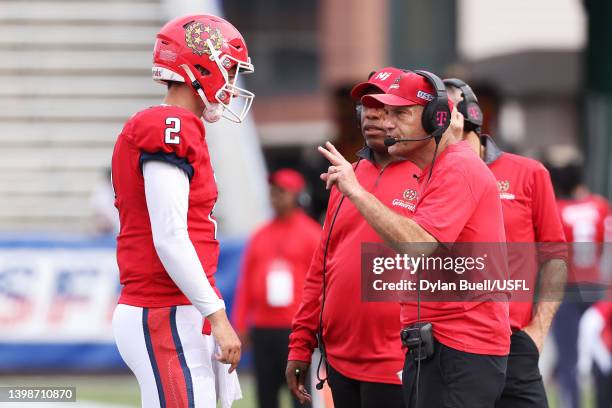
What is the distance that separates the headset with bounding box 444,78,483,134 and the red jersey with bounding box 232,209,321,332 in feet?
12.2

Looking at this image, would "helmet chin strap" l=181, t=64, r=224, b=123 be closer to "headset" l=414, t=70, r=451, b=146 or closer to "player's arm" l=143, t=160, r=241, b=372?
"player's arm" l=143, t=160, r=241, b=372

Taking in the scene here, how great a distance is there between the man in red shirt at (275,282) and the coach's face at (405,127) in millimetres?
4574

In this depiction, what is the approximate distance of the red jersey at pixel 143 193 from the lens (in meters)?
4.67

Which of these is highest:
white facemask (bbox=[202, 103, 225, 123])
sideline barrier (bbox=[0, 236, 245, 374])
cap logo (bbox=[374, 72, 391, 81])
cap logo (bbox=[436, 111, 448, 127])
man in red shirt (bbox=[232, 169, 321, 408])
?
cap logo (bbox=[374, 72, 391, 81])

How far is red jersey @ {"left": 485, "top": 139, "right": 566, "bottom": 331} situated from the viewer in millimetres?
5984

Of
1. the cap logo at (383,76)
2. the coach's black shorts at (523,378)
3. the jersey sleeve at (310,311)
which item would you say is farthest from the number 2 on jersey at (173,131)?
the coach's black shorts at (523,378)

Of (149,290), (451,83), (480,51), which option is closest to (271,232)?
(451,83)

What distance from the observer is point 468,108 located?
590 centimetres

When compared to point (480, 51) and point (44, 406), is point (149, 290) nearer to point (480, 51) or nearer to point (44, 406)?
point (44, 406)

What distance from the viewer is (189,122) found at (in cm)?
474

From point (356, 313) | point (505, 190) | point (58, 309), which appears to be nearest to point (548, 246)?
point (505, 190)

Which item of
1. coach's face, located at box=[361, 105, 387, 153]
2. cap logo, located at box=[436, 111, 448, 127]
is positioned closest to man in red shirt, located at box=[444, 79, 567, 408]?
coach's face, located at box=[361, 105, 387, 153]

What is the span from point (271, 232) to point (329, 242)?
405 cm

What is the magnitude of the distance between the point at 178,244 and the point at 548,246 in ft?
7.02
